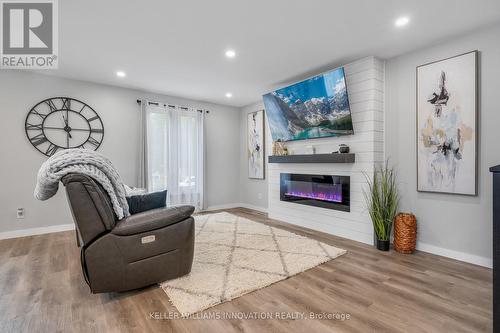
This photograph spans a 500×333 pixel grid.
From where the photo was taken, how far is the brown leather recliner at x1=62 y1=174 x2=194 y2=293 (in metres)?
1.78

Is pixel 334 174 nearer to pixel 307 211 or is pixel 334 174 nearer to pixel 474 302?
pixel 307 211

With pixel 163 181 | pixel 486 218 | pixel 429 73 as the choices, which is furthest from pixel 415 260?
pixel 163 181

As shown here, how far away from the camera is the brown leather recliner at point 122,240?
70.2 inches

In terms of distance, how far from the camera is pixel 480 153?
252cm

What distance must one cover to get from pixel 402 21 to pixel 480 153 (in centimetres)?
154

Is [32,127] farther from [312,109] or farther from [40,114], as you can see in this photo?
[312,109]

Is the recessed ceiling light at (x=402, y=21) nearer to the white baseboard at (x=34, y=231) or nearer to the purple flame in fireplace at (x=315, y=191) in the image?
the purple flame in fireplace at (x=315, y=191)

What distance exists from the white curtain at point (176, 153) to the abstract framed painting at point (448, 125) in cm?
386

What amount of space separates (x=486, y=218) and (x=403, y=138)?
115 cm

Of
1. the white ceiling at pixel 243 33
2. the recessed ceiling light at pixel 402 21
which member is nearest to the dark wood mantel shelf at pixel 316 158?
the white ceiling at pixel 243 33

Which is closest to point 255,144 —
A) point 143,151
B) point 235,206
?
point 235,206

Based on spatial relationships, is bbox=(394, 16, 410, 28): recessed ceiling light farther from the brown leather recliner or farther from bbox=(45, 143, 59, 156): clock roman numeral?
bbox=(45, 143, 59, 156): clock roman numeral

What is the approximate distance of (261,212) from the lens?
5.32 m

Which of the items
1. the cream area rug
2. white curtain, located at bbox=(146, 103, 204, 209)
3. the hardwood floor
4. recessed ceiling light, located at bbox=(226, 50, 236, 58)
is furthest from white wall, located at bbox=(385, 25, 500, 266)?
white curtain, located at bbox=(146, 103, 204, 209)
